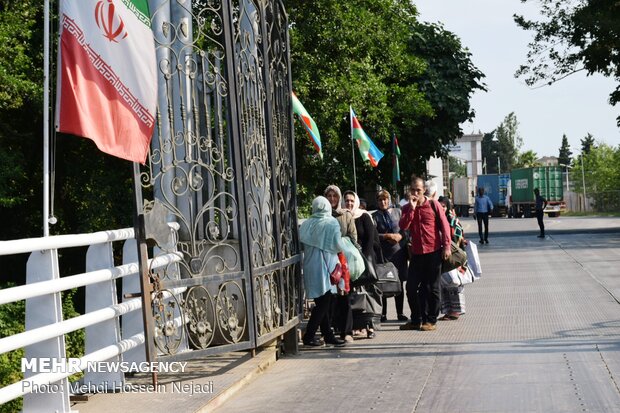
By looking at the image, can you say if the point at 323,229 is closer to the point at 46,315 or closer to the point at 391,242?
the point at 391,242

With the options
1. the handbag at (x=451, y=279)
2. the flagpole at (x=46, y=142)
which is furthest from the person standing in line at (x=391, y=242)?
the flagpole at (x=46, y=142)

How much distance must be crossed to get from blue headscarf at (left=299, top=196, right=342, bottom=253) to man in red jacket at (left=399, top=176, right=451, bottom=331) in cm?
161

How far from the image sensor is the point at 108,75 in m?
7.39

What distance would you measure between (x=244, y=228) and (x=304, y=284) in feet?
7.19

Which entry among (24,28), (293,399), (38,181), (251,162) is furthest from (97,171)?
(293,399)

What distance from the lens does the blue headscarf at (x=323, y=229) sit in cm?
1124

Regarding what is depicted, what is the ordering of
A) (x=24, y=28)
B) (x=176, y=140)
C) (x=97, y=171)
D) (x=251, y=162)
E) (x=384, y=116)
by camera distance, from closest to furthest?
(x=176, y=140) < (x=251, y=162) < (x=24, y=28) < (x=97, y=171) < (x=384, y=116)

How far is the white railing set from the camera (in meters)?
6.42

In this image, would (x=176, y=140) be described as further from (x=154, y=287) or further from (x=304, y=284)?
(x=304, y=284)

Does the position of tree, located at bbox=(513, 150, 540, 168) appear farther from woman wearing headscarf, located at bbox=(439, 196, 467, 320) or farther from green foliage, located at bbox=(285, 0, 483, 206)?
woman wearing headscarf, located at bbox=(439, 196, 467, 320)

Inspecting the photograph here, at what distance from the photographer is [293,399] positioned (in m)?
8.34

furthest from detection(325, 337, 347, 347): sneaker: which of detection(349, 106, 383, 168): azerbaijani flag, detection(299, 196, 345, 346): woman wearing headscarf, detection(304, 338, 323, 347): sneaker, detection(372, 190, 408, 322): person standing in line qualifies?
detection(349, 106, 383, 168): azerbaijani flag

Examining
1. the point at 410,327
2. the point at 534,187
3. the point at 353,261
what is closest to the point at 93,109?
the point at 353,261

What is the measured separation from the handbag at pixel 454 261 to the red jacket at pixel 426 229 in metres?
0.35
